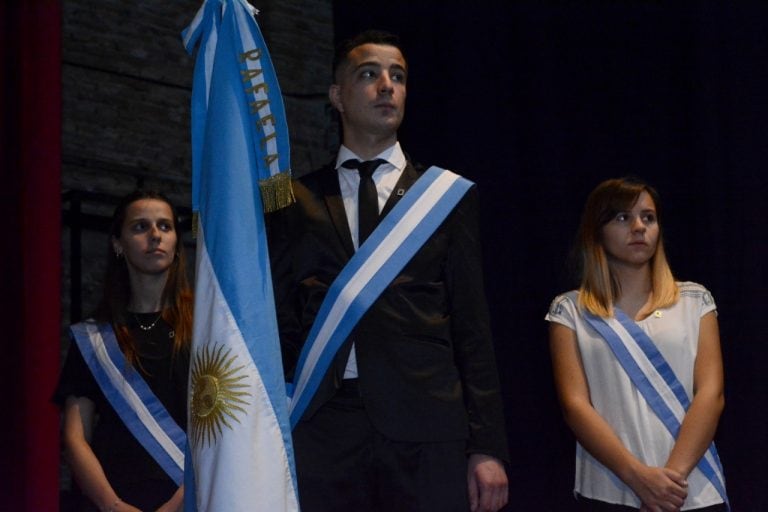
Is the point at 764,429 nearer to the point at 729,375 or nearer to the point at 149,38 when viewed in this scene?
the point at 729,375

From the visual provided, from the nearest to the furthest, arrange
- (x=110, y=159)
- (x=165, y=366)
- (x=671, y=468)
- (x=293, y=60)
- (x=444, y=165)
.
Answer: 1. (x=671, y=468)
2. (x=165, y=366)
3. (x=444, y=165)
4. (x=110, y=159)
5. (x=293, y=60)

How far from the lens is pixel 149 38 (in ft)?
16.8

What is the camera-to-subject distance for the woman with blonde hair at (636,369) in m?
2.94

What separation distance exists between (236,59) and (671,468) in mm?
1348

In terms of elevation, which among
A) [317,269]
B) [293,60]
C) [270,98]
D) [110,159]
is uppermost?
[293,60]

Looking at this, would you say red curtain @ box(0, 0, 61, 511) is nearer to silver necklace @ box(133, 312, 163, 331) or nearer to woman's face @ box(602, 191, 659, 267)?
silver necklace @ box(133, 312, 163, 331)

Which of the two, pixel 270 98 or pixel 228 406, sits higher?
pixel 270 98

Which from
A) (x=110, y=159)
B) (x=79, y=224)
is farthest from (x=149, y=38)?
(x=79, y=224)

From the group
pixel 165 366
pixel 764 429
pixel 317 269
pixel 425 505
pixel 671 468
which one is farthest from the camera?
pixel 764 429

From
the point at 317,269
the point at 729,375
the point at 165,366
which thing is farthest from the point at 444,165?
the point at 317,269

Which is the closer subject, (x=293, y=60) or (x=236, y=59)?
(x=236, y=59)

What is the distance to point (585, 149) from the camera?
408 centimetres

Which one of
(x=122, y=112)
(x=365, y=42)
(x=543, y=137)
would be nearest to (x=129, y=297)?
(x=365, y=42)

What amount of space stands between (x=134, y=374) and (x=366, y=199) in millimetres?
856
